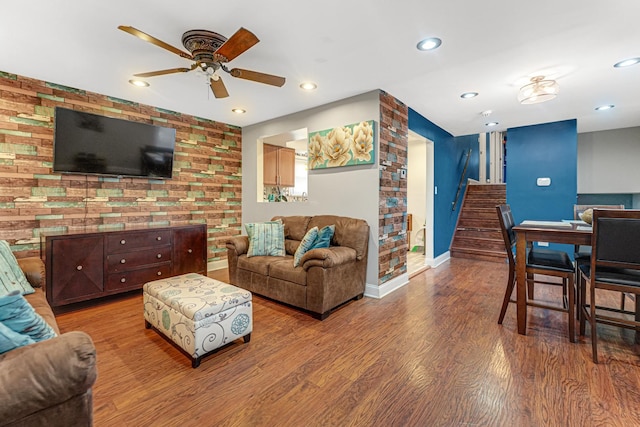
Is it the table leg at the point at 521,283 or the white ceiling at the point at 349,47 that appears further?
the table leg at the point at 521,283

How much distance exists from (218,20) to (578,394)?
338 cm

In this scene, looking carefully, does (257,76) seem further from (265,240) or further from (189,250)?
(189,250)

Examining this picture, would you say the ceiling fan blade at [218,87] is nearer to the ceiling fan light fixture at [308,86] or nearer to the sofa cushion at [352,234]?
the ceiling fan light fixture at [308,86]

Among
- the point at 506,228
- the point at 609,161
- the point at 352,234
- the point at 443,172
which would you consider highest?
the point at 609,161

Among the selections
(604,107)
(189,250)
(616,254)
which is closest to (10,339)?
(189,250)

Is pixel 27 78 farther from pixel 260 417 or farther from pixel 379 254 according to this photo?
pixel 379 254

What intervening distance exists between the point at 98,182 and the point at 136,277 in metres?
1.30

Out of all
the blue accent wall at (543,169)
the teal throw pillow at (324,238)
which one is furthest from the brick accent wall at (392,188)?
the blue accent wall at (543,169)

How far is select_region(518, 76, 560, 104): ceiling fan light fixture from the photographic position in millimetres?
2963

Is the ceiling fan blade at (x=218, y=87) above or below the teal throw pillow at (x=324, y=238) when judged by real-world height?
above

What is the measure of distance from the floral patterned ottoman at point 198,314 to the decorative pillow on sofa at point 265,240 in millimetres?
1042

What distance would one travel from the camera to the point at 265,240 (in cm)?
358

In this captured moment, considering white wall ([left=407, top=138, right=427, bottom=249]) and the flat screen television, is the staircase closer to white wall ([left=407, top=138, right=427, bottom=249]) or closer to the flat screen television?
white wall ([left=407, top=138, right=427, bottom=249])

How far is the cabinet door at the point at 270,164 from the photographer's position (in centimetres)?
507
